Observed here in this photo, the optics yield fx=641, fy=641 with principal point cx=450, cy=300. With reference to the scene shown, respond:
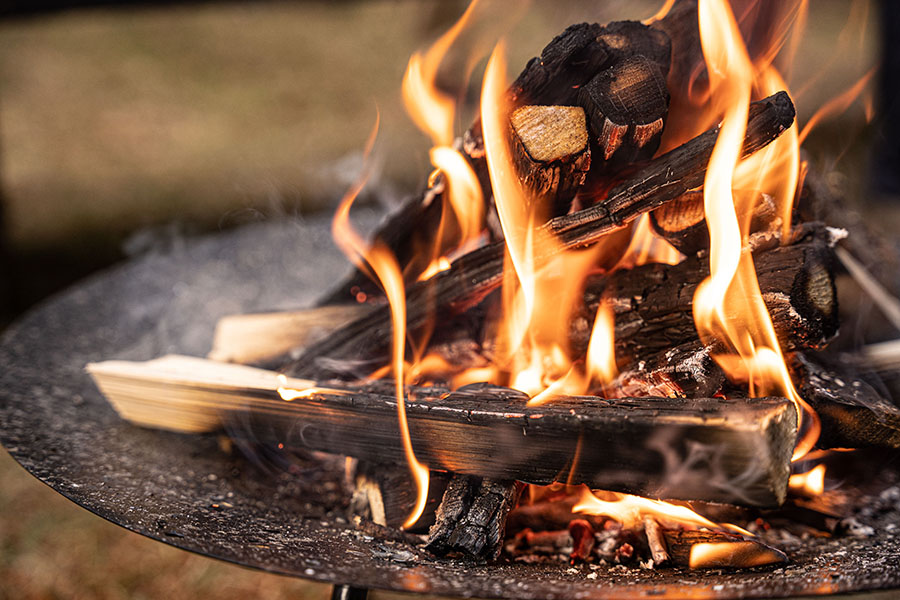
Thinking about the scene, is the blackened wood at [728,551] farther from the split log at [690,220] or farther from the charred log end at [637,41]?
the charred log end at [637,41]

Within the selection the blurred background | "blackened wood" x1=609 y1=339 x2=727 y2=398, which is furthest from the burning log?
the blurred background

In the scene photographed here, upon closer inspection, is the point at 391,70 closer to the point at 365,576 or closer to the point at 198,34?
the point at 198,34

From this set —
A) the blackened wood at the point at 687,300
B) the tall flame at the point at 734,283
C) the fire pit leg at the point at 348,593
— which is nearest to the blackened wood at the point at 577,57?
the tall flame at the point at 734,283

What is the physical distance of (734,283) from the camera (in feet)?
3.67

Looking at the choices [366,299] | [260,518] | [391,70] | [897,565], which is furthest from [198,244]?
[391,70]

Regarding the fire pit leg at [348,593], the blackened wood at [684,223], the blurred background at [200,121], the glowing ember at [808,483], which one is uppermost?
the blurred background at [200,121]

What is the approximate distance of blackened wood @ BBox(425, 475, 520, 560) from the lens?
103cm

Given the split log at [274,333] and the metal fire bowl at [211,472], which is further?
the split log at [274,333]

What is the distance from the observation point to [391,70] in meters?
6.24

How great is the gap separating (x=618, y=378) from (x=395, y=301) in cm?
49

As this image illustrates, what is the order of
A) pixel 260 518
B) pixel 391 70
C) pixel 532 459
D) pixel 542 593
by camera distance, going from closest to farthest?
pixel 542 593 → pixel 532 459 → pixel 260 518 → pixel 391 70

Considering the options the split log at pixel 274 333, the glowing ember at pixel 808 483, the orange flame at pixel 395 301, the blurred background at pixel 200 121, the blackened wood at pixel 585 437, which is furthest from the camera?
the blurred background at pixel 200 121

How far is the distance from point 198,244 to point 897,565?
206 centimetres

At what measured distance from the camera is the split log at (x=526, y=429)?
2.94ft
